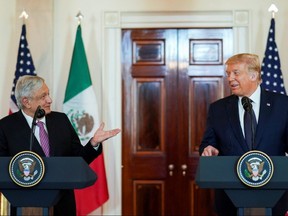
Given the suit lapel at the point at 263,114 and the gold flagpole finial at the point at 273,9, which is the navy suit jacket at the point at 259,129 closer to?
the suit lapel at the point at 263,114

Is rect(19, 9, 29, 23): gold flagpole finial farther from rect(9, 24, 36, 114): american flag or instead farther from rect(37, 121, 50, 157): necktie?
rect(37, 121, 50, 157): necktie

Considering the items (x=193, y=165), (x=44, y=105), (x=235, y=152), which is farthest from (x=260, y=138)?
(x=193, y=165)

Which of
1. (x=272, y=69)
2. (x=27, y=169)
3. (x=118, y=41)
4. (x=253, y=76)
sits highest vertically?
(x=118, y=41)

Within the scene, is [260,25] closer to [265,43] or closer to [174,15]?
[265,43]

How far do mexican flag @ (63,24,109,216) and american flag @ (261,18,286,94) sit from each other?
1.61m

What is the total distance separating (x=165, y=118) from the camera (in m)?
5.88

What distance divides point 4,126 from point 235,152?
138 cm

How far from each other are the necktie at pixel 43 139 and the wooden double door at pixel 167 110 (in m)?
2.35

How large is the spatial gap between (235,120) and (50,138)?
1117mm

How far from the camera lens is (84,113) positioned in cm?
562

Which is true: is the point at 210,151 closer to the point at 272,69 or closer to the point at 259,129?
the point at 259,129

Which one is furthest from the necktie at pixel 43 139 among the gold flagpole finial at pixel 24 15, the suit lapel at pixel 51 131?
the gold flagpole finial at pixel 24 15

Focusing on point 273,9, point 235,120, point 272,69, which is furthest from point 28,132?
point 273,9

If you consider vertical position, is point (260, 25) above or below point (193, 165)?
above
